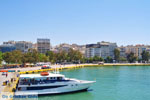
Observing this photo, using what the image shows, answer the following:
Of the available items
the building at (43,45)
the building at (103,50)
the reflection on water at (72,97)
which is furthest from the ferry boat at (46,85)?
the building at (103,50)

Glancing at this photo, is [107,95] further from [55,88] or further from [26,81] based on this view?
[26,81]

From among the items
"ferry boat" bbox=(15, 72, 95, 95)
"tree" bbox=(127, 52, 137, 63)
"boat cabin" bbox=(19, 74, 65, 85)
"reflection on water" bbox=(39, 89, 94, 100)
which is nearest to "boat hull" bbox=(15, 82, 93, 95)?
"ferry boat" bbox=(15, 72, 95, 95)

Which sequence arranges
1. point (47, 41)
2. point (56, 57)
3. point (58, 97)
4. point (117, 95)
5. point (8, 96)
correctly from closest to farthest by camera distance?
point (8, 96) → point (58, 97) → point (117, 95) → point (56, 57) → point (47, 41)

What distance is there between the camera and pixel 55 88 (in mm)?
37156

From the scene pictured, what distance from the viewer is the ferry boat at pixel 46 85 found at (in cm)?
3628

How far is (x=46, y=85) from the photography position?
121 feet

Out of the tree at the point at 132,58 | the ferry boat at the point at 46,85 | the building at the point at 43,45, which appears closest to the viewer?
the ferry boat at the point at 46,85

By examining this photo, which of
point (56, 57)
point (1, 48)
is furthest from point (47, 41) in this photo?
point (56, 57)

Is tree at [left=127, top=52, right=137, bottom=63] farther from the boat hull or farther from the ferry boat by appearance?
the ferry boat

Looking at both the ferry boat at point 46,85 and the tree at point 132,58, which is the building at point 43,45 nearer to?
the tree at point 132,58

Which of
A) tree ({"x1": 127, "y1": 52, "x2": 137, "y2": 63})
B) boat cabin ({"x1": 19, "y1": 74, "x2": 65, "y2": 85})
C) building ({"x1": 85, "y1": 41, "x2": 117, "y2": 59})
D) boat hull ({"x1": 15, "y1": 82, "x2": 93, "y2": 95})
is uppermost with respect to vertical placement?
building ({"x1": 85, "y1": 41, "x2": 117, "y2": 59})

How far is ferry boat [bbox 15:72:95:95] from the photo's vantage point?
119ft

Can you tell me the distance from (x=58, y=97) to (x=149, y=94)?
16311 mm

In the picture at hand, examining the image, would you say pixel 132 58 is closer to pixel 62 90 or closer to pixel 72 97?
pixel 62 90
